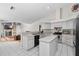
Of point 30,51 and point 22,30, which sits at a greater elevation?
point 22,30

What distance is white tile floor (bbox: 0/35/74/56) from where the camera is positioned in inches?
69.3

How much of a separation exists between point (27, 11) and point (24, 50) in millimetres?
688

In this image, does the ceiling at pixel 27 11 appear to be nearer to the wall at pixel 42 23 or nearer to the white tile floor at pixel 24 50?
the wall at pixel 42 23

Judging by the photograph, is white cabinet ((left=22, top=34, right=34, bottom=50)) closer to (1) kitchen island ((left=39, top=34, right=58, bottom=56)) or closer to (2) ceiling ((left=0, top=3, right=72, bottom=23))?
(1) kitchen island ((left=39, top=34, right=58, bottom=56))

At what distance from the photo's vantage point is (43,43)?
178 centimetres

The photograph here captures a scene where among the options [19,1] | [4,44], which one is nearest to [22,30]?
[4,44]

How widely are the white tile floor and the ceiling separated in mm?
464

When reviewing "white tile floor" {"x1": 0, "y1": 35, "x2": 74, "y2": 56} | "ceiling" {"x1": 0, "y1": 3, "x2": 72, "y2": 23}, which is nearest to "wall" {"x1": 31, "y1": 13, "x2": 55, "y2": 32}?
"ceiling" {"x1": 0, "y1": 3, "x2": 72, "y2": 23}

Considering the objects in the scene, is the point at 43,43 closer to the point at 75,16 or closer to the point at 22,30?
the point at 22,30

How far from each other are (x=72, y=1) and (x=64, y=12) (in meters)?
0.23

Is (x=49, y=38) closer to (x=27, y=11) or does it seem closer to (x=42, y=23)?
(x=42, y=23)

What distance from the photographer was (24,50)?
1.78 m

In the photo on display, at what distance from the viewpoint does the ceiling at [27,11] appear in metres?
1.76

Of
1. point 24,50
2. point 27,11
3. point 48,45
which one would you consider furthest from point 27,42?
point 27,11
